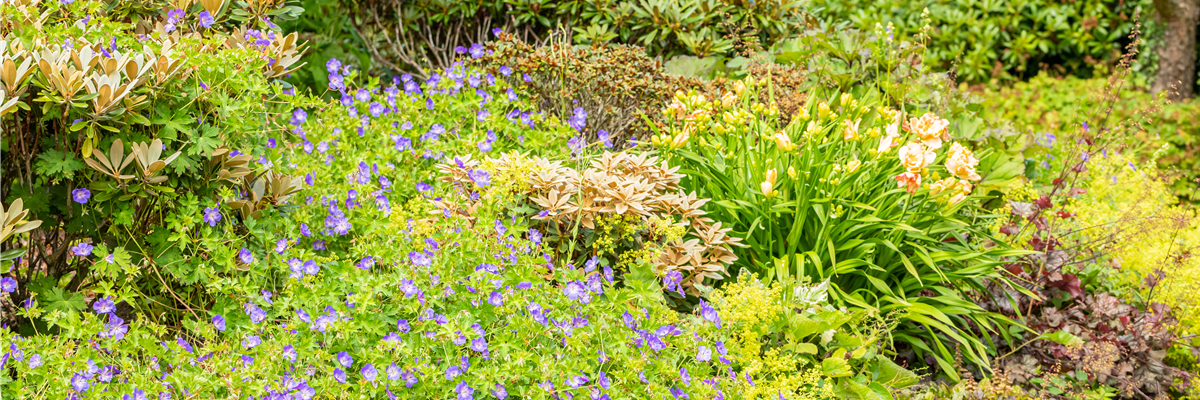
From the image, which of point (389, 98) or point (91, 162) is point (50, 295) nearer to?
point (91, 162)

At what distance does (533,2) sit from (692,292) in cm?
275

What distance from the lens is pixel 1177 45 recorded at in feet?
25.7

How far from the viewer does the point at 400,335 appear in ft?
7.59

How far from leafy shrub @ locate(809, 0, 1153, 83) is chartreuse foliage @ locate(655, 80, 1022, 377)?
17.6 ft

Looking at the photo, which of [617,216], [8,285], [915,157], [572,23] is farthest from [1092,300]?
[8,285]

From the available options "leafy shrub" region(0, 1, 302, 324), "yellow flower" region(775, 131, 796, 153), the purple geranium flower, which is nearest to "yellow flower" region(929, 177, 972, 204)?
"yellow flower" region(775, 131, 796, 153)

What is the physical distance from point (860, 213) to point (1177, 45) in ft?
21.9

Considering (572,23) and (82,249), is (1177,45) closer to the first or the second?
(572,23)

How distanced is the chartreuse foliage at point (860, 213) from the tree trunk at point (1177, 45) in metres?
5.83

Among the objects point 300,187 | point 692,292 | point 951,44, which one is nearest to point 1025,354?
point 692,292

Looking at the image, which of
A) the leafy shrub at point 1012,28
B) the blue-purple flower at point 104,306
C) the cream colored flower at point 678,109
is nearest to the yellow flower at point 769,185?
the cream colored flower at point 678,109

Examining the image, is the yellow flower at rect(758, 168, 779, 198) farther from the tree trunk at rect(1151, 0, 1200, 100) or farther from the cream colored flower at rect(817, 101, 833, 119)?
the tree trunk at rect(1151, 0, 1200, 100)

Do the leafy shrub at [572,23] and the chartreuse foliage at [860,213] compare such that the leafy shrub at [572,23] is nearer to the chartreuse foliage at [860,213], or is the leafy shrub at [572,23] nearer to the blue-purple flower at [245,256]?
the chartreuse foliage at [860,213]

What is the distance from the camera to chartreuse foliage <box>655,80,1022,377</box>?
10.0ft
